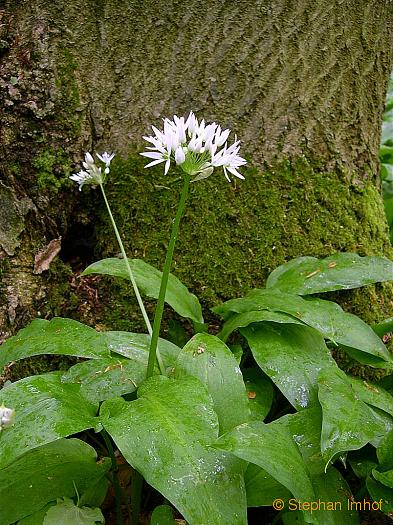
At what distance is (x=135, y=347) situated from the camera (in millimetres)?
1726

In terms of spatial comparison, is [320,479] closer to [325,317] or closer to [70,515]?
[325,317]

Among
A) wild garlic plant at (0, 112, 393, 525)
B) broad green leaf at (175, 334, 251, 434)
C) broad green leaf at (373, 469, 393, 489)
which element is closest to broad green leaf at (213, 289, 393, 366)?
wild garlic plant at (0, 112, 393, 525)

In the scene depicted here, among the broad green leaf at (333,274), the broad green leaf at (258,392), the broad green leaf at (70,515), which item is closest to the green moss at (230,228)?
the broad green leaf at (333,274)

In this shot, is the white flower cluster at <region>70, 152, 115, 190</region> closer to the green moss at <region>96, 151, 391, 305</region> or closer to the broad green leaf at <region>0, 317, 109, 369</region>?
the green moss at <region>96, 151, 391, 305</region>

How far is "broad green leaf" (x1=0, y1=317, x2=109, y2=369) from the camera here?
5.11ft

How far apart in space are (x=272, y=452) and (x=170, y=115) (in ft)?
4.66

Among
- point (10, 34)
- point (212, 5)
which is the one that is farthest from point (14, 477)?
point (212, 5)

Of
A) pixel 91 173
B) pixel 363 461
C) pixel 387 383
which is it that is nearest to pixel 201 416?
pixel 363 461

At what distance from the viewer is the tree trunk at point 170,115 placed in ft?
7.08

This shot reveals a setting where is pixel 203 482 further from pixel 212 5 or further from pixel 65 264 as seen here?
pixel 212 5

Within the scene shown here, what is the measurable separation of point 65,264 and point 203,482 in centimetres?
122

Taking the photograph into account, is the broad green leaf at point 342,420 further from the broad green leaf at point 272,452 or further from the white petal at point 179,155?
the white petal at point 179,155

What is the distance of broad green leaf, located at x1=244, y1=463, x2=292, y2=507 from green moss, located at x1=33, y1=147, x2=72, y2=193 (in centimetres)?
131

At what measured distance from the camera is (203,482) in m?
1.22
